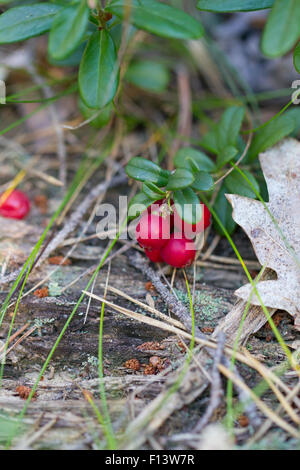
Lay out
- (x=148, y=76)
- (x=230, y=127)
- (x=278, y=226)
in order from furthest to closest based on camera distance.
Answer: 1. (x=148, y=76)
2. (x=230, y=127)
3. (x=278, y=226)

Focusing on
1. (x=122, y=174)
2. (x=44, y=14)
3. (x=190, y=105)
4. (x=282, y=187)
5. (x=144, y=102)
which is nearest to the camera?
(x=44, y=14)

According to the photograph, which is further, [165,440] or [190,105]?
[190,105]

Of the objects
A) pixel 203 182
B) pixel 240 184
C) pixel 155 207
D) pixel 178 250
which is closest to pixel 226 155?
pixel 240 184

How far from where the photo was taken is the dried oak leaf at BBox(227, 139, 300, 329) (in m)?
2.18

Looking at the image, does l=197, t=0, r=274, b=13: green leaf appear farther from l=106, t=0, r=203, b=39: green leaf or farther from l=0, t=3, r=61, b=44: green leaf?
l=0, t=3, r=61, b=44: green leaf

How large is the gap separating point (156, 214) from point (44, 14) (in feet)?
4.35

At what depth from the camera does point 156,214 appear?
2.27 metres

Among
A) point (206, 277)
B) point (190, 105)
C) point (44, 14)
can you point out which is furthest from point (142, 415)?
point (190, 105)

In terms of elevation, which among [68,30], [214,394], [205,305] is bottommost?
[214,394]

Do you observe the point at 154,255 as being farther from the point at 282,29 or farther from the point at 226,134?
the point at 282,29

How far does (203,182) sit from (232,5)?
1045 millimetres

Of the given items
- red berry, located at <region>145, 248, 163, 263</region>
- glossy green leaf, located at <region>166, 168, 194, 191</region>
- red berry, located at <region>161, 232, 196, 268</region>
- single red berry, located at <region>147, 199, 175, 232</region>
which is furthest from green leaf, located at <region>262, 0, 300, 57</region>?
red berry, located at <region>145, 248, 163, 263</region>

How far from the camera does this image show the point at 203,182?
234 centimetres
